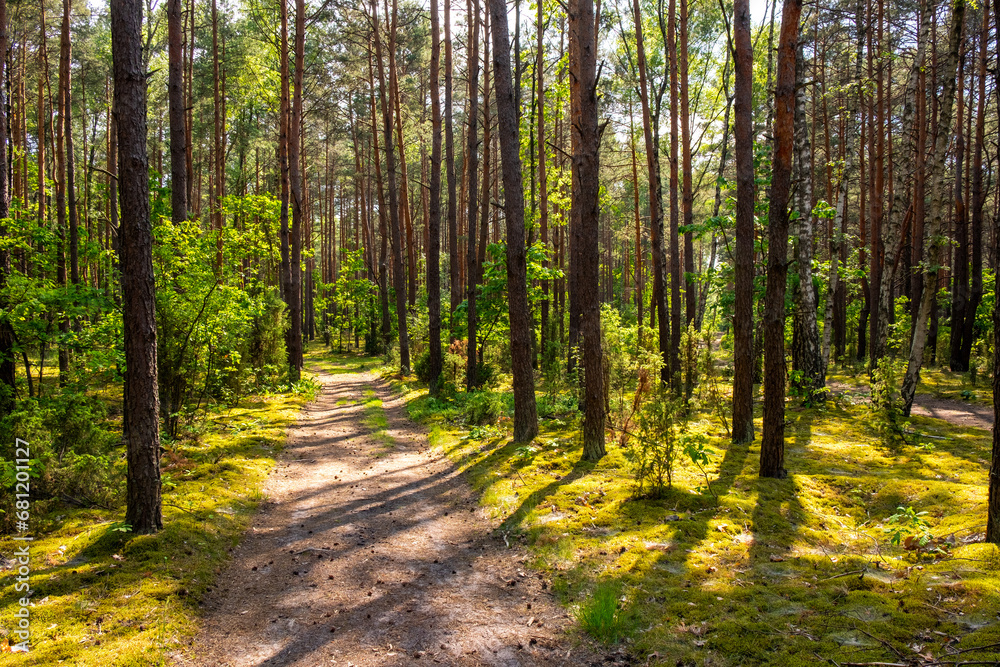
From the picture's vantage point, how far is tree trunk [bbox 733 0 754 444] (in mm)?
7199

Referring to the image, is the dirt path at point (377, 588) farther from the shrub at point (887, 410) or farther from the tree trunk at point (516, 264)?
the shrub at point (887, 410)

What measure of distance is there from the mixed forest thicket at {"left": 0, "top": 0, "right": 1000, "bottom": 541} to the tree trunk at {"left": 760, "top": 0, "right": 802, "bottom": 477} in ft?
0.08

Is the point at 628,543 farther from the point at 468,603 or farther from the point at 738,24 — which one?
the point at 738,24

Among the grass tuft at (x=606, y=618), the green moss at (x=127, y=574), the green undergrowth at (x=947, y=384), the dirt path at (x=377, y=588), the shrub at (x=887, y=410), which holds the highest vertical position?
the shrub at (x=887, y=410)

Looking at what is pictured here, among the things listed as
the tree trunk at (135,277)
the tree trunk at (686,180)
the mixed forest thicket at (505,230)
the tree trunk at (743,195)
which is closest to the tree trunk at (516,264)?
the mixed forest thicket at (505,230)

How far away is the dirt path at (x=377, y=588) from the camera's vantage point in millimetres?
3529

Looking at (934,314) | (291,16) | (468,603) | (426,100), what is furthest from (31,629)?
(426,100)

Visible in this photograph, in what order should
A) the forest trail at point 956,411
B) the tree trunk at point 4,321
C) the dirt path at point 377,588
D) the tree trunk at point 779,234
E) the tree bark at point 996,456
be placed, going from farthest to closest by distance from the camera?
1. the forest trail at point 956,411
2. the tree trunk at point 4,321
3. the tree trunk at point 779,234
4. the tree bark at point 996,456
5. the dirt path at point 377,588

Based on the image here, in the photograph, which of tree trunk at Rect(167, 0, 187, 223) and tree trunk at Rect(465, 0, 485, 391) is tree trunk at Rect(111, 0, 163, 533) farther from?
tree trunk at Rect(465, 0, 485, 391)

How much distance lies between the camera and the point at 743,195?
7.22m

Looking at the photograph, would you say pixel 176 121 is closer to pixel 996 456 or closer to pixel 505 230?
pixel 505 230

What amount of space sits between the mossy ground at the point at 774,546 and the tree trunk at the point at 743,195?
5.04ft

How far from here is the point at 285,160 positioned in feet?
51.5

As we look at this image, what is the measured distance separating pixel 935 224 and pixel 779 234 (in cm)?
511
